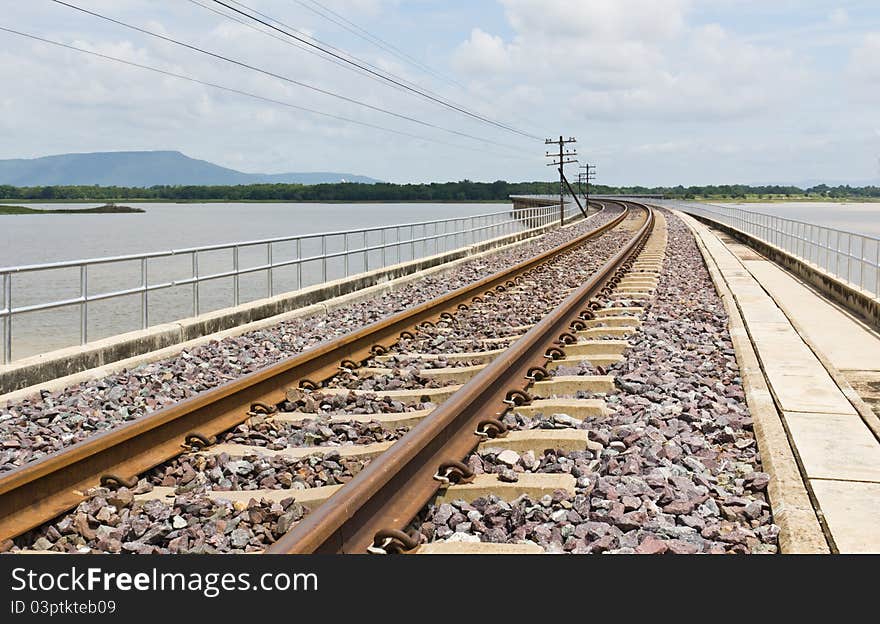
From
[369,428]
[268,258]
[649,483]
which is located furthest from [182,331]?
[649,483]

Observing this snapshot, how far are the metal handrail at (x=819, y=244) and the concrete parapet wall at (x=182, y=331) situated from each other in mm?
8368

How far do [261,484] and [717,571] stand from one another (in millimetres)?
2853

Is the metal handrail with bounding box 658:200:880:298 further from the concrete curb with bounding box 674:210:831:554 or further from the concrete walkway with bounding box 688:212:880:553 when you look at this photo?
the concrete curb with bounding box 674:210:831:554

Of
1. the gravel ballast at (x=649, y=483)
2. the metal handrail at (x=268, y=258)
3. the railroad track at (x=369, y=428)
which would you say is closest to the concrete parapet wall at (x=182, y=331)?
the metal handrail at (x=268, y=258)

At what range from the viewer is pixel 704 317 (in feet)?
42.0

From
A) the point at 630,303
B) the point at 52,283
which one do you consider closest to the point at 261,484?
the point at 630,303

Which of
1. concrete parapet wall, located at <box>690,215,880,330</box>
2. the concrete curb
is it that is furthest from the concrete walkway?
concrete parapet wall, located at <box>690,215,880,330</box>

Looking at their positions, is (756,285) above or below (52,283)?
above

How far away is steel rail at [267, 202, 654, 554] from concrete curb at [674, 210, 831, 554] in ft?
5.78

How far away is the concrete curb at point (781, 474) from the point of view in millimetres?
4431

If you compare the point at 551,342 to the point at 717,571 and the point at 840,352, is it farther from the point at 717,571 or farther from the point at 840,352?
the point at 717,571

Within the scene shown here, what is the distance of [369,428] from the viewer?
22.9ft

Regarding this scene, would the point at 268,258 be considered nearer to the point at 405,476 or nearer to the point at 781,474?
the point at 405,476

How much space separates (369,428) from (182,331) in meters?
5.49
